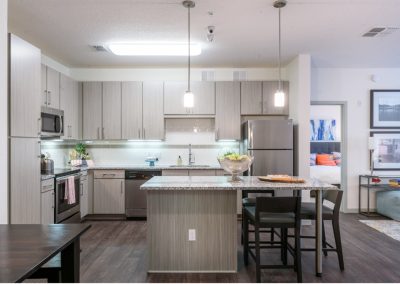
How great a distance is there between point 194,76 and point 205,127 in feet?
3.23

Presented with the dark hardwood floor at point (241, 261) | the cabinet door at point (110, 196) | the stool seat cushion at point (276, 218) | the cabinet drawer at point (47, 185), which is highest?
the cabinet drawer at point (47, 185)

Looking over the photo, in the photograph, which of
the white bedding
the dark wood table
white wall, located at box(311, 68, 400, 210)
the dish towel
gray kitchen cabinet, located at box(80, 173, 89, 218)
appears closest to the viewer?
the dark wood table

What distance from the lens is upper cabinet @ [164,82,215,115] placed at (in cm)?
506

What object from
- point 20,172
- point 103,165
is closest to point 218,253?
point 20,172

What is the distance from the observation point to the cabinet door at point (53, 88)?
158 inches

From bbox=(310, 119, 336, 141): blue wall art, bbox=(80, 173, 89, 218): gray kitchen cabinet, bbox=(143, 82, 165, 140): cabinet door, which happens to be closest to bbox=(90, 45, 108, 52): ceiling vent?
bbox=(143, 82, 165, 140): cabinet door

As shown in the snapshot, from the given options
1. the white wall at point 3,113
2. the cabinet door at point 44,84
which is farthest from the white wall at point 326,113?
the white wall at point 3,113

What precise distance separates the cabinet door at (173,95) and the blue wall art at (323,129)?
Result: 410 centimetres

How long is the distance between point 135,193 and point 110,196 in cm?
44

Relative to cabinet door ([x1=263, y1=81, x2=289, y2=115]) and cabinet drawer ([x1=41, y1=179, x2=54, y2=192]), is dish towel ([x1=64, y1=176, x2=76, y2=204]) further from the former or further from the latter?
cabinet door ([x1=263, y1=81, x2=289, y2=115])

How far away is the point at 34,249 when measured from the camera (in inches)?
48.3

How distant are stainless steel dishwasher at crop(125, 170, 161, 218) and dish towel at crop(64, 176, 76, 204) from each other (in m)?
0.93

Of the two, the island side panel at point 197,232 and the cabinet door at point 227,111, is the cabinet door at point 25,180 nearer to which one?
the island side panel at point 197,232

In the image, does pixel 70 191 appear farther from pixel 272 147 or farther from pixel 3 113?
pixel 272 147
